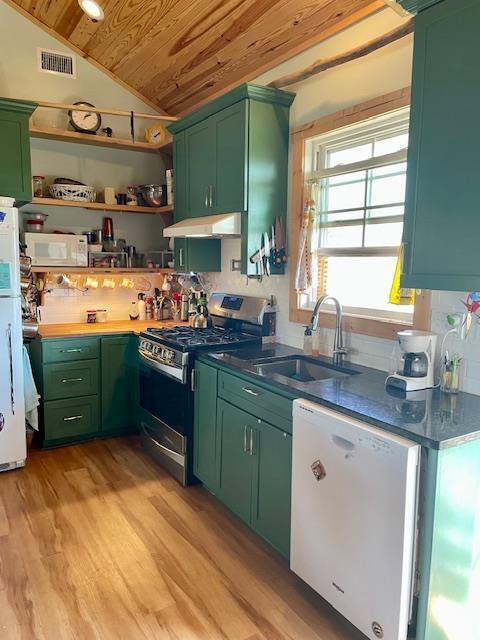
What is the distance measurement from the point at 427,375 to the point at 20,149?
3.06 meters

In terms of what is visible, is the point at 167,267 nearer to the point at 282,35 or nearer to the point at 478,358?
the point at 282,35

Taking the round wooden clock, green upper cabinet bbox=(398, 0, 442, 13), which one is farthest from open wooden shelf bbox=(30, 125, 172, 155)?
green upper cabinet bbox=(398, 0, 442, 13)

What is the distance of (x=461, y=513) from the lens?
165cm

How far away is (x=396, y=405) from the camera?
184cm

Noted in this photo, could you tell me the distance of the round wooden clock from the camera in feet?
12.5

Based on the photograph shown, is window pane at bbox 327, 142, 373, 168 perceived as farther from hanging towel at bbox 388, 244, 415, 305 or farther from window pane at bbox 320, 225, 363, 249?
hanging towel at bbox 388, 244, 415, 305

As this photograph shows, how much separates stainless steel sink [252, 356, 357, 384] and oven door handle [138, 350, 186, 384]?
0.54 meters

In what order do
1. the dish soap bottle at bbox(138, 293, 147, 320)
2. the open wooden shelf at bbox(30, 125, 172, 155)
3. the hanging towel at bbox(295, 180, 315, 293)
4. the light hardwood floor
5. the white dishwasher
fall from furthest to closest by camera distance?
1. the dish soap bottle at bbox(138, 293, 147, 320)
2. the open wooden shelf at bbox(30, 125, 172, 155)
3. the hanging towel at bbox(295, 180, 315, 293)
4. the light hardwood floor
5. the white dishwasher

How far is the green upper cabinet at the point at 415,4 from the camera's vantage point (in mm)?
1768

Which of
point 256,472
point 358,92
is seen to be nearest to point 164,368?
point 256,472

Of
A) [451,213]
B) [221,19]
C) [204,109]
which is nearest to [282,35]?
[221,19]

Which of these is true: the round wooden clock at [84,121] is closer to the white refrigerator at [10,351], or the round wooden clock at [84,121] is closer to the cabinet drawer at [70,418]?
the white refrigerator at [10,351]

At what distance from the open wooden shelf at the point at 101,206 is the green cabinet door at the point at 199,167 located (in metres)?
0.52

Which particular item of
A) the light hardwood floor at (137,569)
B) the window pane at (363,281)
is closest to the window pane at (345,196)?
the window pane at (363,281)
